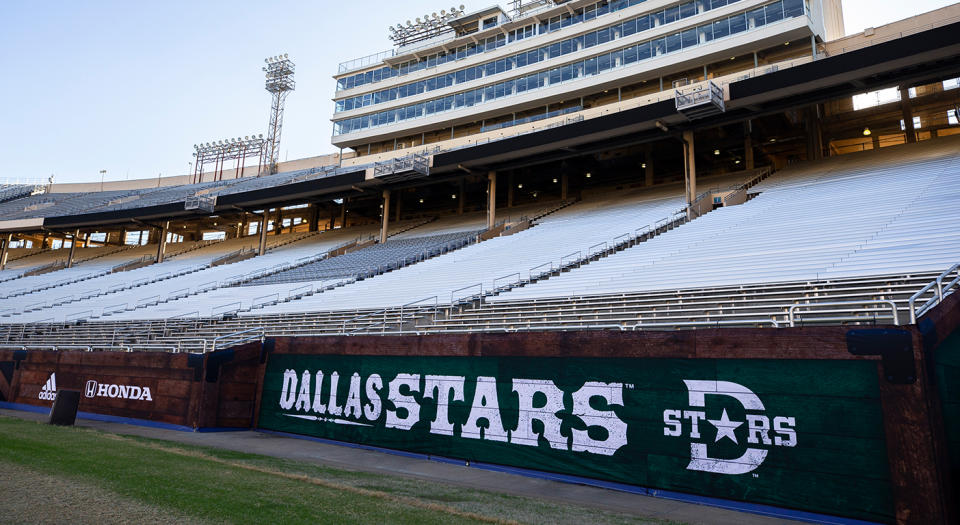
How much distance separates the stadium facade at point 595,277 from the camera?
291 inches

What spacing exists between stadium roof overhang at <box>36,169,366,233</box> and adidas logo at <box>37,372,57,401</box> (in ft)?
57.4

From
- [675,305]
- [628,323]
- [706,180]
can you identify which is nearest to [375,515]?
[628,323]

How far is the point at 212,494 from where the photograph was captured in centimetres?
587

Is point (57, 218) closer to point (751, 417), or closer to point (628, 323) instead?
point (628, 323)

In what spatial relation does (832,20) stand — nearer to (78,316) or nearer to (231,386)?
(231,386)

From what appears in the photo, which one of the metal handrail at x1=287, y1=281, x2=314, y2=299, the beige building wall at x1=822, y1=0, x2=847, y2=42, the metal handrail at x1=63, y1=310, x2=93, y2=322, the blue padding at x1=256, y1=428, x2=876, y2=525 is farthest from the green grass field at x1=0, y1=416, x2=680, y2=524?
the beige building wall at x1=822, y1=0, x2=847, y2=42

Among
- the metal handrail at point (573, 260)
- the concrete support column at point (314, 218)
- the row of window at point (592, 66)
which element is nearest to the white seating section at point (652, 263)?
the metal handrail at point (573, 260)

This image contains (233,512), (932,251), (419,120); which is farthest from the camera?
(419,120)

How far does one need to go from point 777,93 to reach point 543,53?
17852 mm

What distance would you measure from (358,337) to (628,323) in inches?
231

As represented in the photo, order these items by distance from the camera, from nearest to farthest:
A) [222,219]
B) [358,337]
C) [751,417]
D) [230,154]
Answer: [751,417]
[358,337]
[222,219]
[230,154]

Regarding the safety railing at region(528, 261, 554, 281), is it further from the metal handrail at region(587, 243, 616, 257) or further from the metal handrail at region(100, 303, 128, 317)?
the metal handrail at region(100, 303, 128, 317)

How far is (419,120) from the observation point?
1583 inches

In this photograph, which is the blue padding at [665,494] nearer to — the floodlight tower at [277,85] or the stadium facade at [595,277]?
the stadium facade at [595,277]
